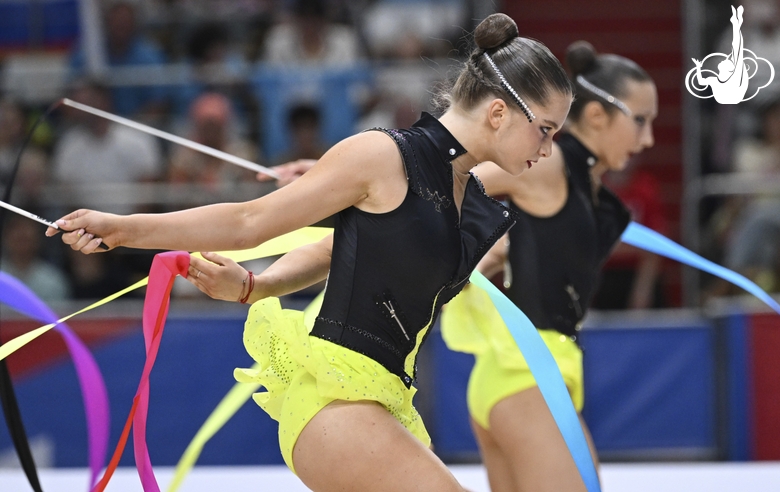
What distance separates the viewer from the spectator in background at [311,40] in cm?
643

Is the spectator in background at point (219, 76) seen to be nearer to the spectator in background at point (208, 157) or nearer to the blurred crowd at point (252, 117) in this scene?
the blurred crowd at point (252, 117)

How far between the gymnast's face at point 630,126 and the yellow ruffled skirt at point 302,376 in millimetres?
1181

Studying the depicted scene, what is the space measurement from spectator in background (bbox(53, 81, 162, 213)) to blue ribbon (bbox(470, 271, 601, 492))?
3.97 m

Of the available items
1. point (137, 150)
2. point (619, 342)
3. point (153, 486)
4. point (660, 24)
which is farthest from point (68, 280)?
point (660, 24)

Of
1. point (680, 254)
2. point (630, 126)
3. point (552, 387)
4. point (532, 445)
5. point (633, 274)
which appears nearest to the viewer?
point (552, 387)

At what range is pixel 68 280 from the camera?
548 centimetres

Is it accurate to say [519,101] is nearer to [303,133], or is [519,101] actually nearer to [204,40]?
[303,133]

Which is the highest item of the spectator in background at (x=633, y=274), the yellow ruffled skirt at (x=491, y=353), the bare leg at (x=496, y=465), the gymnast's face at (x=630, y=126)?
the gymnast's face at (x=630, y=126)

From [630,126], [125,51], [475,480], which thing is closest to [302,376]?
[630,126]

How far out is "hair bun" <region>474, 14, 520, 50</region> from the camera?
2.09 metres

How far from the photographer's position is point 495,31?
2088 millimetres

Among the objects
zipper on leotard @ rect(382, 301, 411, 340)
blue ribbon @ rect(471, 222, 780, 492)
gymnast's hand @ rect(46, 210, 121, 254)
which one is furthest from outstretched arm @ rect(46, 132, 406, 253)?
blue ribbon @ rect(471, 222, 780, 492)

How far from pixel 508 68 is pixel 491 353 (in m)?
1.10

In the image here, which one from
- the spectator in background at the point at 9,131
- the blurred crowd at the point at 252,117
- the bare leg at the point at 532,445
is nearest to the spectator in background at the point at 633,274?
the blurred crowd at the point at 252,117
